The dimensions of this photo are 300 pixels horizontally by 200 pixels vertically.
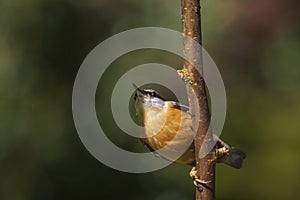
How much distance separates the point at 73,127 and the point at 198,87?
5.36ft


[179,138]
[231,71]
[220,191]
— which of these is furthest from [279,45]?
[179,138]

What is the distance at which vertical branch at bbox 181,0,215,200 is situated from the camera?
1.16 meters

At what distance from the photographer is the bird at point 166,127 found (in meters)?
1.71

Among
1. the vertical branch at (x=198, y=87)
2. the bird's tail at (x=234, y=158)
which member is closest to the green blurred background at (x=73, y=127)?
the bird's tail at (x=234, y=158)

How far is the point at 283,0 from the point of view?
3.91m

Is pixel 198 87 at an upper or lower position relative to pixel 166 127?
lower

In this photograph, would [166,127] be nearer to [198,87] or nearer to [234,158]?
[234,158]

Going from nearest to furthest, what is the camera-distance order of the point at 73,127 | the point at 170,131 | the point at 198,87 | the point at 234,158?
the point at 198,87, the point at 170,131, the point at 234,158, the point at 73,127

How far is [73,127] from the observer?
2.78 m

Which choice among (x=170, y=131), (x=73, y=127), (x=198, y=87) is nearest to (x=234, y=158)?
(x=170, y=131)

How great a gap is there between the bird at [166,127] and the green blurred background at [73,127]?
36.4 inches

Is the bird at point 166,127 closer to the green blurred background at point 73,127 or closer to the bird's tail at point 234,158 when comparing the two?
the bird's tail at point 234,158

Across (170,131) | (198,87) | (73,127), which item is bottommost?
(198,87)

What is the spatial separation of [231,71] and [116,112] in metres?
1.24
